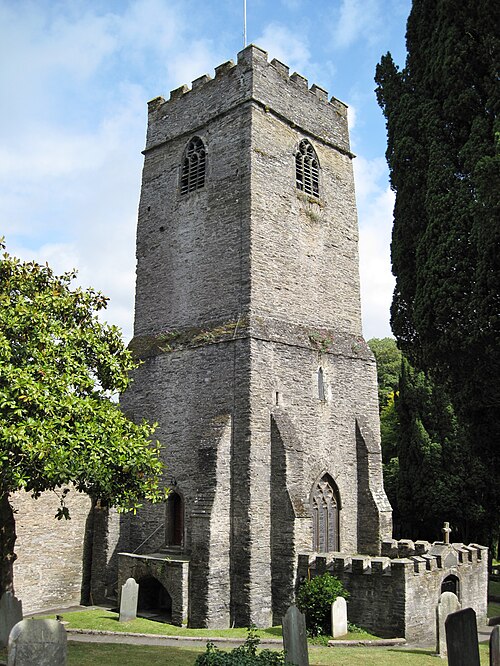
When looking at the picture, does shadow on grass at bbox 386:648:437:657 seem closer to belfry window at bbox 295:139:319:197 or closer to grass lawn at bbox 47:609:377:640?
grass lawn at bbox 47:609:377:640

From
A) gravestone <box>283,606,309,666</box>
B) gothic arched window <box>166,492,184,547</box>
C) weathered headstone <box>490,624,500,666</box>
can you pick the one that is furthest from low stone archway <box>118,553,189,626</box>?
weathered headstone <box>490,624,500,666</box>

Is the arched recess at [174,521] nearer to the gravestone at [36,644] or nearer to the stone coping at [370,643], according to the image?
the stone coping at [370,643]

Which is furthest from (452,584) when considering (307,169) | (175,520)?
(307,169)

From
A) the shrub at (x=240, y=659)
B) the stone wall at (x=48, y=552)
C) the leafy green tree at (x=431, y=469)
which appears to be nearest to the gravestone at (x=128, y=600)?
the stone wall at (x=48, y=552)

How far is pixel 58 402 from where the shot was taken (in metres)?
13.2

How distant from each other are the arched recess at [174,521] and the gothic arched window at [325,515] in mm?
4208

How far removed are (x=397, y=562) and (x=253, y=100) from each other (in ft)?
50.8

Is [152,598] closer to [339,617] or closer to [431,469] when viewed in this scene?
[339,617]

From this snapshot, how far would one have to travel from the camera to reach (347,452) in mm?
21484

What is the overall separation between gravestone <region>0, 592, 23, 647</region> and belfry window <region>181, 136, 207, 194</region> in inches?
584

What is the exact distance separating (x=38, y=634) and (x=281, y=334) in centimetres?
1318

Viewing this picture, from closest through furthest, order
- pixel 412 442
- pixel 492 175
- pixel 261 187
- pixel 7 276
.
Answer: pixel 492 175, pixel 7 276, pixel 261 187, pixel 412 442

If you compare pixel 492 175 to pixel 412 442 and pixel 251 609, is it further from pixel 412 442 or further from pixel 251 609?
pixel 412 442

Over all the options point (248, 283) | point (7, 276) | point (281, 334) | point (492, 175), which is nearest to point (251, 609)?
point (281, 334)
